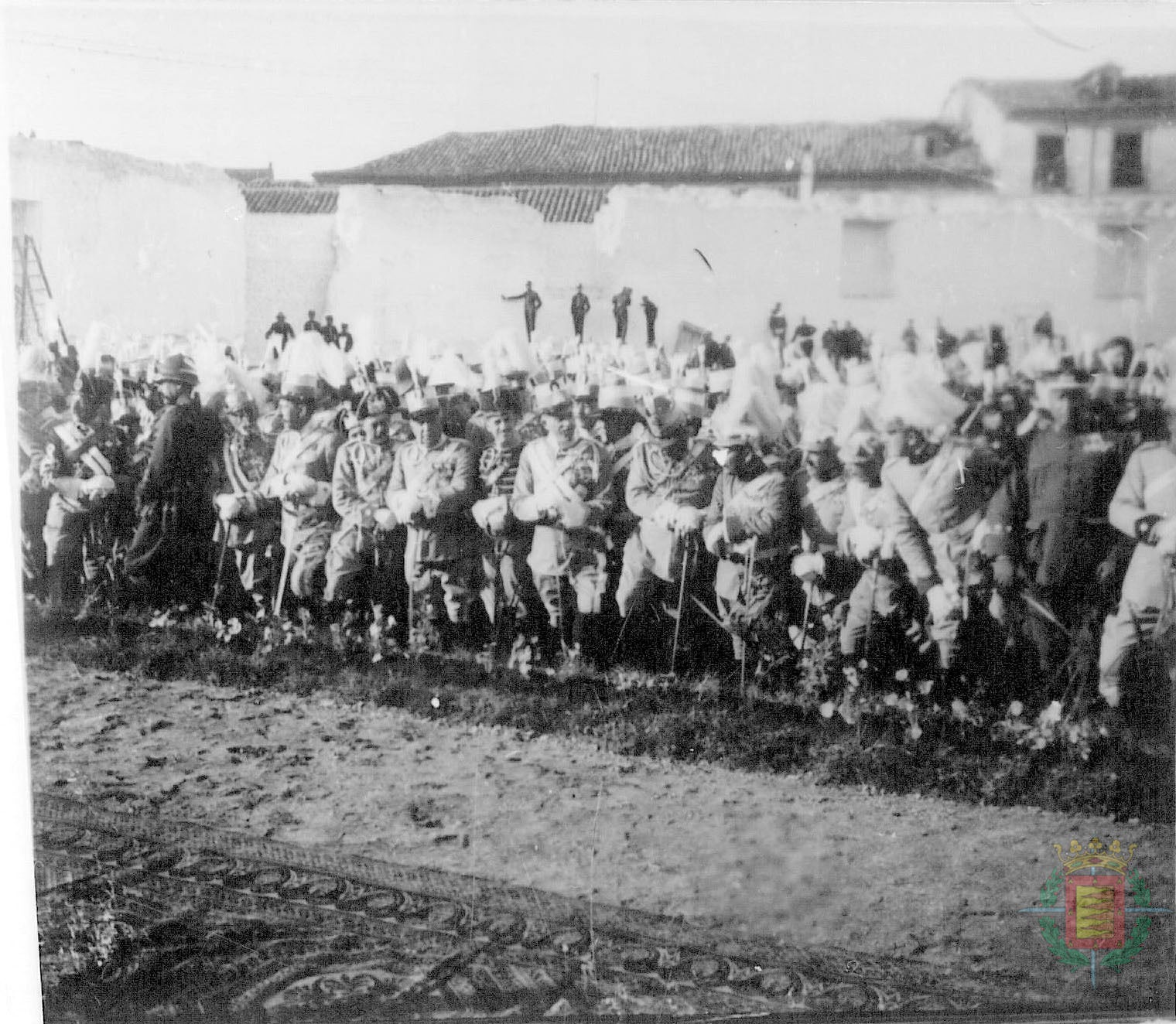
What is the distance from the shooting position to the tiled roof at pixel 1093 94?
11.8 feet

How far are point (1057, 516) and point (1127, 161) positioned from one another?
104 centimetres

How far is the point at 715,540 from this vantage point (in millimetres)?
3787

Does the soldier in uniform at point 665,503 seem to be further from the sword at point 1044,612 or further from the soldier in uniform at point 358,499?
the sword at point 1044,612

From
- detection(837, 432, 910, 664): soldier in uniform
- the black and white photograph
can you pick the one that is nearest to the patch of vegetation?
the black and white photograph

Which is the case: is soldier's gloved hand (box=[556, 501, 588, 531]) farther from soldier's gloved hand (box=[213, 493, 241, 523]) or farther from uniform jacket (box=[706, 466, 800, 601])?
soldier's gloved hand (box=[213, 493, 241, 523])

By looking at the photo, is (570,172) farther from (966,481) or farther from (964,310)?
(966,481)

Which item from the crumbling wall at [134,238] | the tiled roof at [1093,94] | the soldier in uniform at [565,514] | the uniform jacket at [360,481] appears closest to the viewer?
the tiled roof at [1093,94]

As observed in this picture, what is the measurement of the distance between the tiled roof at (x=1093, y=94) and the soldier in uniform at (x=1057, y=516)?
0.77m

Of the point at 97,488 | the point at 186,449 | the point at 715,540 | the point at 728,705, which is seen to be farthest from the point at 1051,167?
the point at 97,488

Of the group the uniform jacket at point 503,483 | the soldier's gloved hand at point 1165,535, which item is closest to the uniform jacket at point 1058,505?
the soldier's gloved hand at point 1165,535

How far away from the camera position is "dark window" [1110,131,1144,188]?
3.59 meters

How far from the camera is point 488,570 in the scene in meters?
3.89

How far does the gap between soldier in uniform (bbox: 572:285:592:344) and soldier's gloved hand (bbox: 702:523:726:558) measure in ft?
2.25

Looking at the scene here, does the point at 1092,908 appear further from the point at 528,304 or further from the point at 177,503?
the point at 177,503
